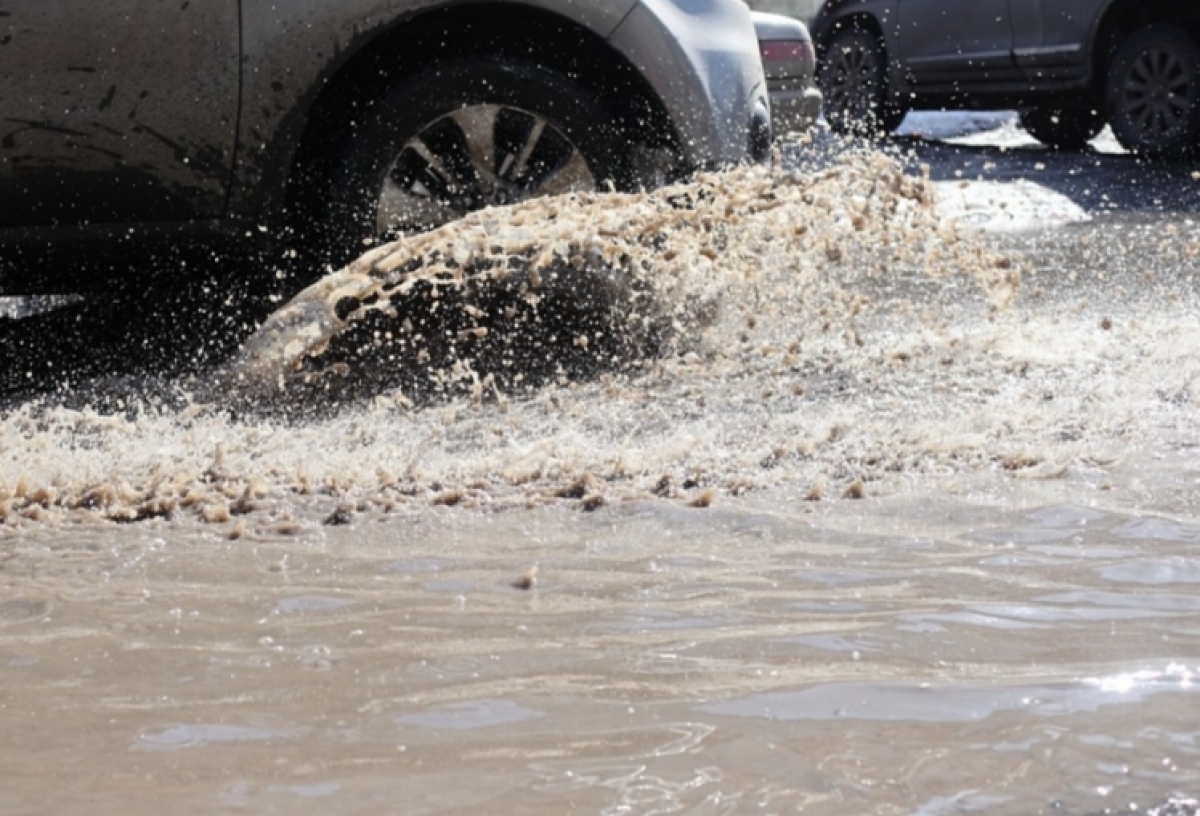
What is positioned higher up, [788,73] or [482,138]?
[788,73]

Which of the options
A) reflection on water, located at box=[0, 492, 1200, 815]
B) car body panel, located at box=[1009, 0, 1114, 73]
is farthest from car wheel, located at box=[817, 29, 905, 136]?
reflection on water, located at box=[0, 492, 1200, 815]

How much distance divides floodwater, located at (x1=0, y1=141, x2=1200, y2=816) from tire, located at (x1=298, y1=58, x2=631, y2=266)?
256 mm

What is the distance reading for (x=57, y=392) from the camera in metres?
5.80

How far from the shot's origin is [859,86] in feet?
46.4

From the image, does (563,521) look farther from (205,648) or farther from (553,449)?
(205,648)

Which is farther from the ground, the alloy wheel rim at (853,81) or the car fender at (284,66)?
the alloy wheel rim at (853,81)

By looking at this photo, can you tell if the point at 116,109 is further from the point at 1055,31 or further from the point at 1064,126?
the point at 1064,126

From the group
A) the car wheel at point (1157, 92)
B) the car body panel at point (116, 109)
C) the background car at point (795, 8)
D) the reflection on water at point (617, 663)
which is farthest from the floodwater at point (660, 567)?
the background car at point (795, 8)

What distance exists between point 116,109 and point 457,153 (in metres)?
1.02

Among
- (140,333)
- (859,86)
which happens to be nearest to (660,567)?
(140,333)

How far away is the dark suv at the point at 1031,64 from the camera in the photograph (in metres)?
11.3

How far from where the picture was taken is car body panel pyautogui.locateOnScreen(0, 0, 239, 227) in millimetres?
5434

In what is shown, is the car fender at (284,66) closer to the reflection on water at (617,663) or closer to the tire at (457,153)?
the tire at (457,153)

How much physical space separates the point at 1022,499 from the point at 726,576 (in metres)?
0.84
